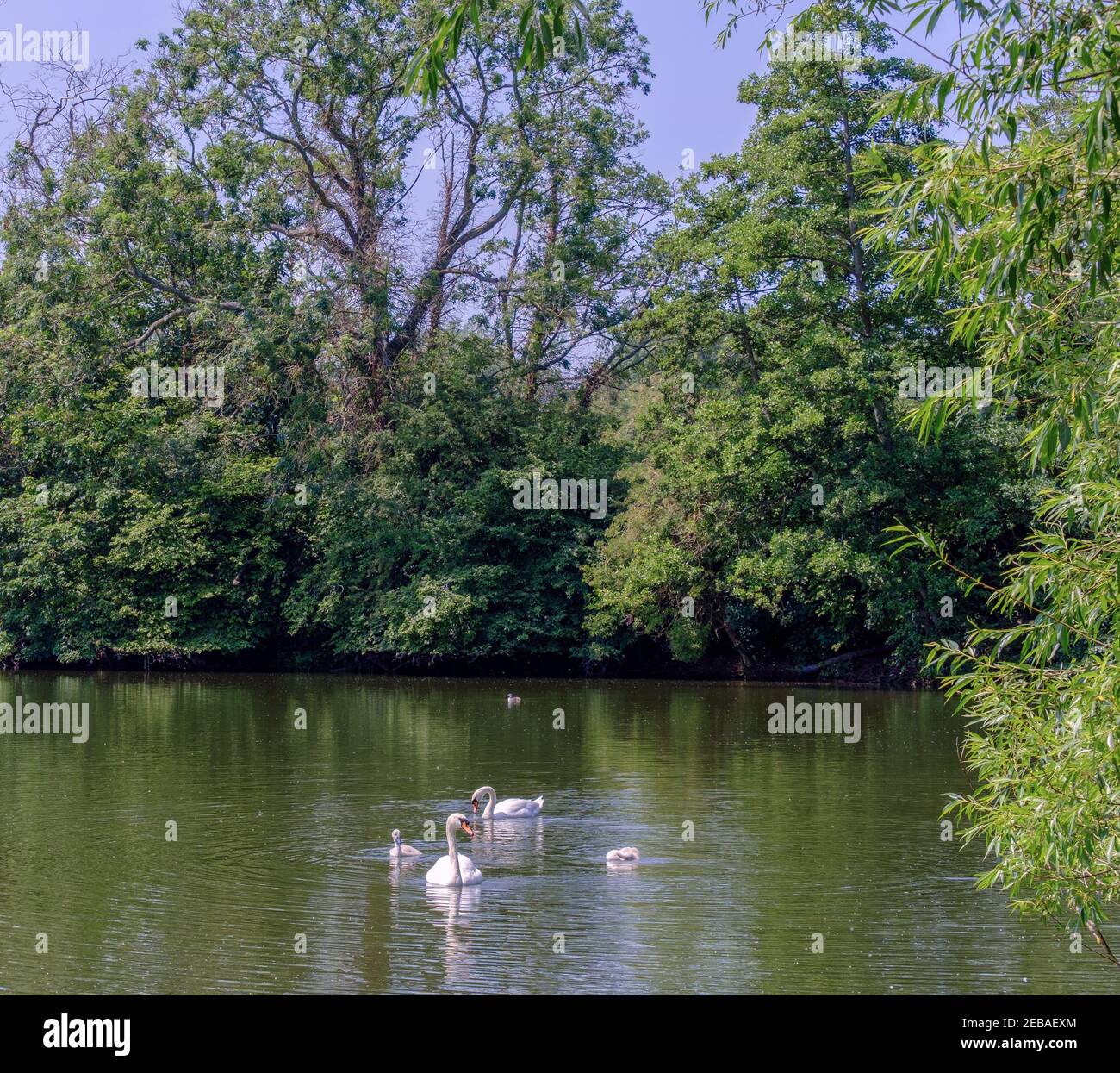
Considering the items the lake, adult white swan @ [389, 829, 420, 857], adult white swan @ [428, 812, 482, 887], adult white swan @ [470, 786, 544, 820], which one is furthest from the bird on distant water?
adult white swan @ [470, 786, 544, 820]

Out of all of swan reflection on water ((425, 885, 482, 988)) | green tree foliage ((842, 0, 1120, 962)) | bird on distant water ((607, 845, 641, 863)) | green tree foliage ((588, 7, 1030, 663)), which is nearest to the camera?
green tree foliage ((842, 0, 1120, 962))

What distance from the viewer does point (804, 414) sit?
99.7 feet

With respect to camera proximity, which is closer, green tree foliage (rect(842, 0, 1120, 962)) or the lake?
green tree foliage (rect(842, 0, 1120, 962))

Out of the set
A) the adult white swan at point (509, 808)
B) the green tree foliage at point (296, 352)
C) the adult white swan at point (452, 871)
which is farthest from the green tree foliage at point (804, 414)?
the adult white swan at point (452, 871)

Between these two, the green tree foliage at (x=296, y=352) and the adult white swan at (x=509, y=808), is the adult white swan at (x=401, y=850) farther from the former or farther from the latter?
the green tree foliage at (x=296, y=352)

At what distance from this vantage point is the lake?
10070 mm

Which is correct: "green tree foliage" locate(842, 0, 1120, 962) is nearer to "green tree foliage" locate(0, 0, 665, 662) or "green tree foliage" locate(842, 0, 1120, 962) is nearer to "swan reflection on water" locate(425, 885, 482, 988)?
"swan reflection on water" locate(425, 885, 482, 988)

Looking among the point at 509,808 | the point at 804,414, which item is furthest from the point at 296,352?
the point at 509,808

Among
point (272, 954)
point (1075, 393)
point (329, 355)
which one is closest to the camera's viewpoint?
point (1075, 393)

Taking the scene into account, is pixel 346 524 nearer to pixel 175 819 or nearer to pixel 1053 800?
pixel 175 819

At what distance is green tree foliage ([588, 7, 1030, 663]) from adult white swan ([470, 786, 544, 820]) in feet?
51.3
